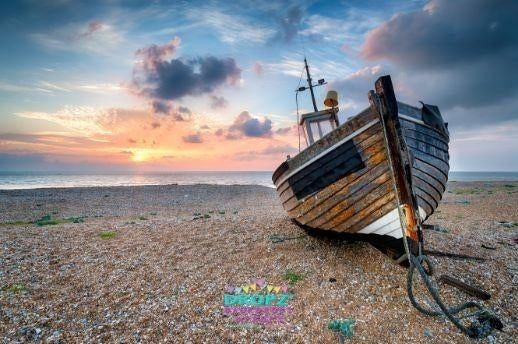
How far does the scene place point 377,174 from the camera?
18.4 ft

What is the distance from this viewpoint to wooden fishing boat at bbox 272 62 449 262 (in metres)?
5.25

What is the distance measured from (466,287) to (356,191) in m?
2.86

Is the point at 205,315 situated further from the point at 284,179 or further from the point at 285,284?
the point at 284,179

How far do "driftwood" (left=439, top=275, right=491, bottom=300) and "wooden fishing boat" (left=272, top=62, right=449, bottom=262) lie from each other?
3.40ft

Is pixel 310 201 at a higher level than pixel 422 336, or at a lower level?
higher

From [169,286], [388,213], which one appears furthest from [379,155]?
[169,286]

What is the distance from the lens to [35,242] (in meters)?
8.80

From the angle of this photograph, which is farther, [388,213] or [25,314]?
[388,213]

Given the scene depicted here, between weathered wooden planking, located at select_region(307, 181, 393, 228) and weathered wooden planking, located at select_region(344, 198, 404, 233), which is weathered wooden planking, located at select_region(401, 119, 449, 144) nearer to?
weathered wooden planking, located at select_region(307, 181, 393, 228)

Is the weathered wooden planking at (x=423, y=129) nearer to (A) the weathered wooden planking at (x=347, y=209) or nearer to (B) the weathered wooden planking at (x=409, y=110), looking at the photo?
(B) the weathered wooden planking at (x=409, y=110)

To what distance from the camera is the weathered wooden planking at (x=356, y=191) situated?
5566 mm

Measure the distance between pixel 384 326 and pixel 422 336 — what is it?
560 mm

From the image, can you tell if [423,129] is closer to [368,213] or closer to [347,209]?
[368,213]

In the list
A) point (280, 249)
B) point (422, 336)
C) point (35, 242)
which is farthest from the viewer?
point (35, 242)
